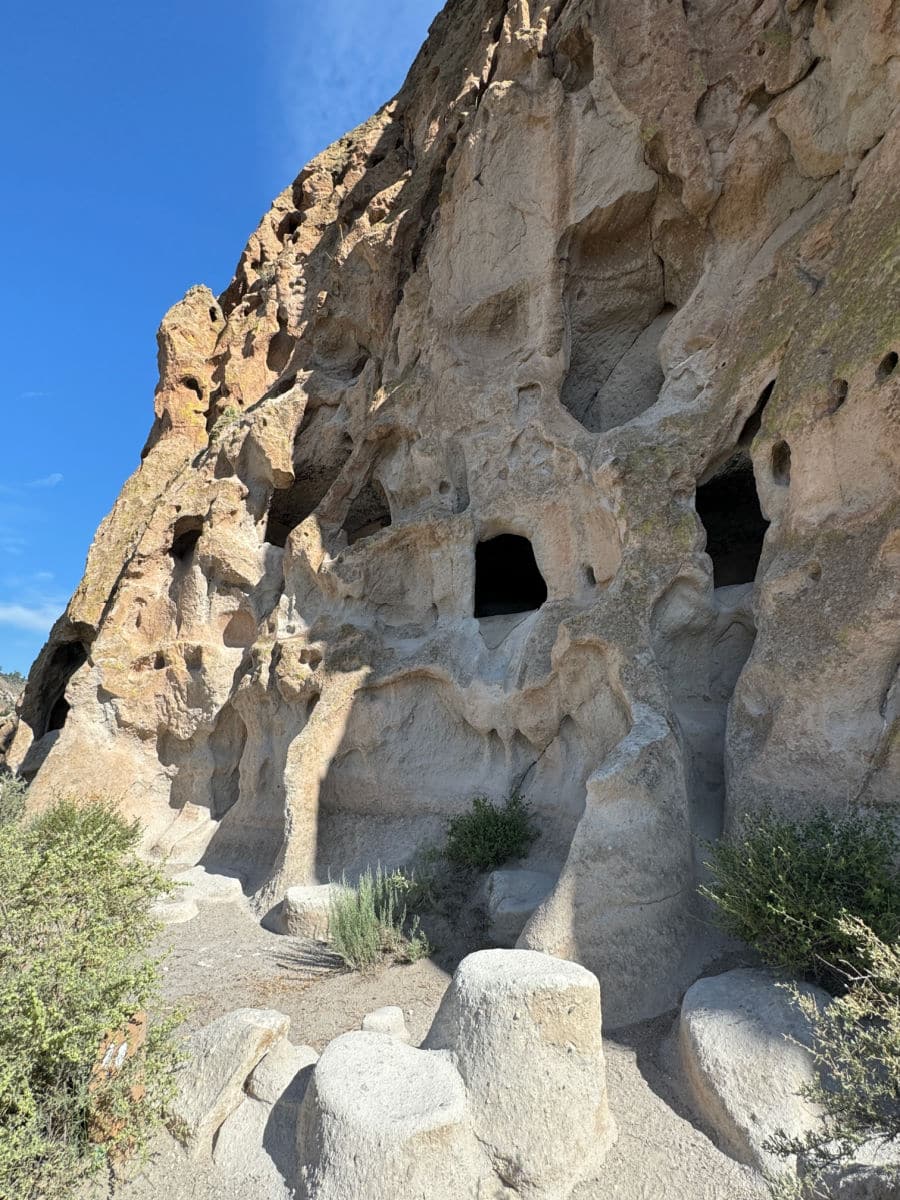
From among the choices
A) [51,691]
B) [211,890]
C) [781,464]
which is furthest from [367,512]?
[51,691]

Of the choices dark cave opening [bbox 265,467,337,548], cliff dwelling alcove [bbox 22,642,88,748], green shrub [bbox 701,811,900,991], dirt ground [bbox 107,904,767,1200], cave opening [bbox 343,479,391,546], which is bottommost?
dirt ground [bbox 107,904,767,1200]

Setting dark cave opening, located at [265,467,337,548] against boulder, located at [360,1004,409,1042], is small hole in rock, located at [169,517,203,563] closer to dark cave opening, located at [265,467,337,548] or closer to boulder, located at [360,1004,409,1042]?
dark cave opening, located at [265,467,337,548]

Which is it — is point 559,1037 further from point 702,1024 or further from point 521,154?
point 521,154

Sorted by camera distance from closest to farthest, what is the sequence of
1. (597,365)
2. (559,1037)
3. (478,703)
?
(559,1037) < (478,703) < (597,365)

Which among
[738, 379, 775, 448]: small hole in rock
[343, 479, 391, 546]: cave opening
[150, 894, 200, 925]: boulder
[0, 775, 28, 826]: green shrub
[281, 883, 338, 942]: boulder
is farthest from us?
[343, 479, 391, 546]: cave opening

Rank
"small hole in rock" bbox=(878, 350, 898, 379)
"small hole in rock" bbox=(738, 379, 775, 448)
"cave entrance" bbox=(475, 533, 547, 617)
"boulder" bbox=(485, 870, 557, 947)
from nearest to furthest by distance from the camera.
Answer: "small hole in rock" bbox=(878, 350, 898, 379), "boulder" bbox=(485, 870, 557, 947), "small hole in rock" bbox=(738, 379, 775, 448), "cave entrance" bbox=(475, 533, 547, 617)

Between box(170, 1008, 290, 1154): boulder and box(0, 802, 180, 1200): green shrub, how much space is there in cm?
14

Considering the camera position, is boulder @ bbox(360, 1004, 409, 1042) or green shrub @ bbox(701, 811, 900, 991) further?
boulder @ bbox(360, 1004, 409, 1042)

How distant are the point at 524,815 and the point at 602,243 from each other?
7558mm

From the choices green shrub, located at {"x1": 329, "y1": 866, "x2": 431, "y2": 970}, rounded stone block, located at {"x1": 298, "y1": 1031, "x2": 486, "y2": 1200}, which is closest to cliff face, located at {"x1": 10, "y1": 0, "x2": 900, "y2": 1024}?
green shrub, located at {"x1": 329, "y1": 866, "x2": 431, "y2": 970}

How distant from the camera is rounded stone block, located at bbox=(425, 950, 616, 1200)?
2918 mm

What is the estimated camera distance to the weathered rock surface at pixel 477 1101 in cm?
270

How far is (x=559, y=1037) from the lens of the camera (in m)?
3.11

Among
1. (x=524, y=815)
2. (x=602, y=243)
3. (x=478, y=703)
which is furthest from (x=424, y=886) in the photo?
(x=602, y=243)
